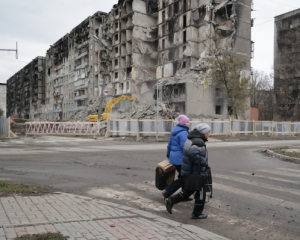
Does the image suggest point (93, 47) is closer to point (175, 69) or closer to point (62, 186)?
point (175, 69)

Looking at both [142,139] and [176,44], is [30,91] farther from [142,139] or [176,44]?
[142,139]

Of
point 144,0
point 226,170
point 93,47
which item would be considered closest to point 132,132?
point 226,170

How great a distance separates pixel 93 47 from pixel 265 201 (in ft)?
233

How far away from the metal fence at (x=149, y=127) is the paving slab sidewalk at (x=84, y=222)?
20119 mm

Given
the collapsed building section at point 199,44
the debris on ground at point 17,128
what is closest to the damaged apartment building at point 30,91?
the debris on ground at point 17,128

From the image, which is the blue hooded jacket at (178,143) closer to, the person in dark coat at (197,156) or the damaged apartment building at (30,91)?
the person in dark coat at (197,156)

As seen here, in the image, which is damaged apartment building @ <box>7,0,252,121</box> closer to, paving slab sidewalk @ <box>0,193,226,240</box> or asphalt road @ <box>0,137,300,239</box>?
asphalt road @ <box>0,137,300,239</box>

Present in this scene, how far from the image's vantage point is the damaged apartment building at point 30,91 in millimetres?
107312

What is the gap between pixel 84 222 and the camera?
4047 mm

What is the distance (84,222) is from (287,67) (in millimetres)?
61558

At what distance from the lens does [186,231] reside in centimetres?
399

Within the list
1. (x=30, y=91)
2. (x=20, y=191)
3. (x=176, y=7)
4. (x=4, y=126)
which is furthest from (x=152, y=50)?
(x=30, y=91)

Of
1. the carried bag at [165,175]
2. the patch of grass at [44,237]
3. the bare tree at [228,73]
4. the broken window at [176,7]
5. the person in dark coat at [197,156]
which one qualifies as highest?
the broken window at [176,7]

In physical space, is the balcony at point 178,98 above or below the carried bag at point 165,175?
above
